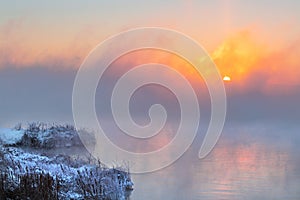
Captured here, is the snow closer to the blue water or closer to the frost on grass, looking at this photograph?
the blue water

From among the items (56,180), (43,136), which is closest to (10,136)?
(43,136)

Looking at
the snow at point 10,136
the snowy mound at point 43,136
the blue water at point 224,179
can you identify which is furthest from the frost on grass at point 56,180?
the snowy mound at point 43,136

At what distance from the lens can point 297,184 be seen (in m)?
19.3

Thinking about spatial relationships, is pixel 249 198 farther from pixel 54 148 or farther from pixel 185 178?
pixel 54 148

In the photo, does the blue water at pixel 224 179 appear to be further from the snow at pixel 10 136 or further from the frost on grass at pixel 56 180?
the snow at pixel 10 136

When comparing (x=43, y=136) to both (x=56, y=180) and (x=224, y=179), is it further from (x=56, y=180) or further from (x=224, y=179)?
(x=56, y=180)

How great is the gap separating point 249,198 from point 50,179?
8238 mm

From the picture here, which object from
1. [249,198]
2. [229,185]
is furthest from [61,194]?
[229,185]

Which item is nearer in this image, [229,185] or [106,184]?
[106,184]

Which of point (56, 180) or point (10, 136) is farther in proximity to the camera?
point (10, 136)

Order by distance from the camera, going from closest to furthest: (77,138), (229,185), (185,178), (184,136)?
(229,185)
(185,178)
(77,138)
(184,136)

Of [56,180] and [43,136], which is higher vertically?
[43,136]

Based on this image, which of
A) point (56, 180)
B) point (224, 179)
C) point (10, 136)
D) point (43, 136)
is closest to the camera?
point (56, 180)

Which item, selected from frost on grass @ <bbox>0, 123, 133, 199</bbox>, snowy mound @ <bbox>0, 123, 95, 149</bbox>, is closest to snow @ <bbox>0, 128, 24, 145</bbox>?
snowy mound @ <bbox>0, 123, 95, 149</bbox>
